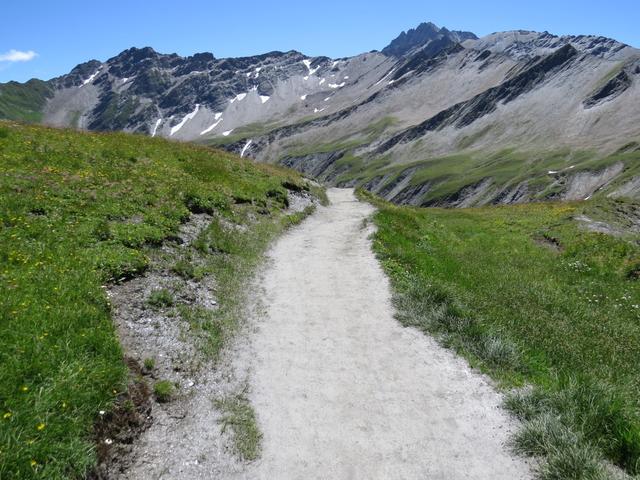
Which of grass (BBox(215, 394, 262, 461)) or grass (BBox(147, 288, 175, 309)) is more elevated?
grass (BBox(147, 288, 175, 309))

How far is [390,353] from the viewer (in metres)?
13.9

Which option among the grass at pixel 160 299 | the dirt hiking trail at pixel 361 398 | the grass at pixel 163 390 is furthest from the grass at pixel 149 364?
the grass at pixel 160 299

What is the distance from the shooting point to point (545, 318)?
54.2 feet

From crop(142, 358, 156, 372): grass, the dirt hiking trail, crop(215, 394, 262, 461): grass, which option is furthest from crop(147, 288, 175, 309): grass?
crop(215, 394, 262, 461): grass

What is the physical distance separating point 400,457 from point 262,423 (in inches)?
126

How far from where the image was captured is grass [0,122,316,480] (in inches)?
340

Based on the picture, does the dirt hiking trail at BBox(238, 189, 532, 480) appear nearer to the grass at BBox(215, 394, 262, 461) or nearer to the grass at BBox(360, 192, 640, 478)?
the grass at BBox(215, 394, 262, 461)

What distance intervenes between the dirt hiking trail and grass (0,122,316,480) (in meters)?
2.95

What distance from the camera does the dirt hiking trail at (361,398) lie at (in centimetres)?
955

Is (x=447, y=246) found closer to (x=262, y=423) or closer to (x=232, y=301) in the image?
(x=232, y=301)

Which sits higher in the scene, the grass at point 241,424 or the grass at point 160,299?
the grass at point 160,299

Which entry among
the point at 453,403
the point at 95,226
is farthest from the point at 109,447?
the point at 95,226

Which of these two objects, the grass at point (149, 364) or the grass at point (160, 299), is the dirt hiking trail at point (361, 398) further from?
the grass at point (160, 299)

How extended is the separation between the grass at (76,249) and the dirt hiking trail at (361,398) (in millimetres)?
2950
